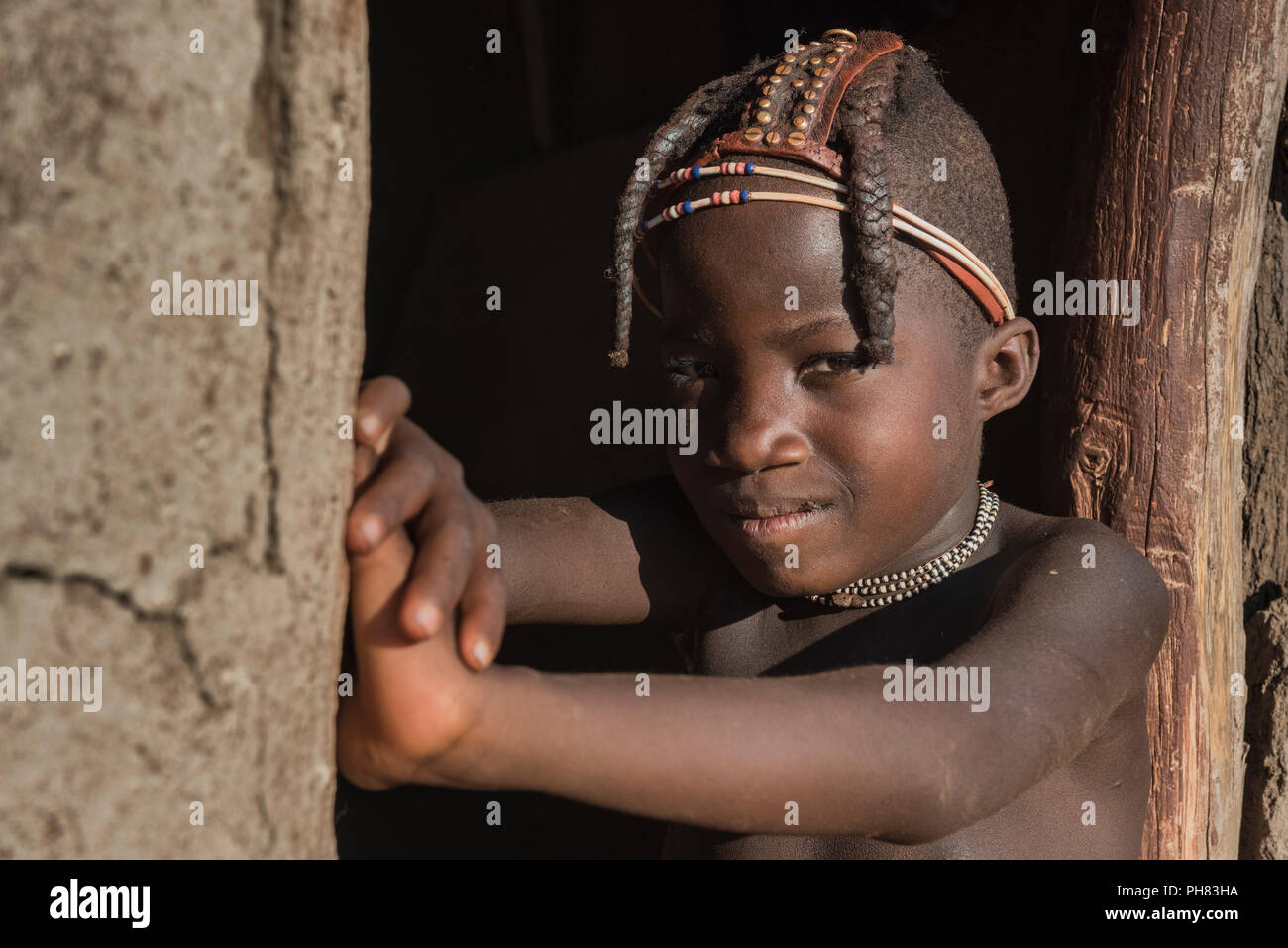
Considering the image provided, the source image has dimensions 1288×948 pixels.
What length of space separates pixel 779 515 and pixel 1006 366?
0.47 meters

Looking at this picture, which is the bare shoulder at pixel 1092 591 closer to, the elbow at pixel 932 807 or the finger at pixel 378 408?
the elbow at pixel 932 807

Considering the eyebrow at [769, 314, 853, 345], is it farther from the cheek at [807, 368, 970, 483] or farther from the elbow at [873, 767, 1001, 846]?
the elbow at [873, 767, 1001, 846]

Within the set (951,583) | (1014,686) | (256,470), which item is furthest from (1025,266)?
(256,470)

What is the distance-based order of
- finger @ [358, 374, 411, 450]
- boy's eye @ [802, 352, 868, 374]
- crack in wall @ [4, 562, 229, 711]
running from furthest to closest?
boy's eye @ [802, 352, 868, 374], finger @ [358, 374, 411, 450], crack in wall @ [4, 562, 229, 711]

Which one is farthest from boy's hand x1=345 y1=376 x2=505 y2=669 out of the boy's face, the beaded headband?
the beaded headband

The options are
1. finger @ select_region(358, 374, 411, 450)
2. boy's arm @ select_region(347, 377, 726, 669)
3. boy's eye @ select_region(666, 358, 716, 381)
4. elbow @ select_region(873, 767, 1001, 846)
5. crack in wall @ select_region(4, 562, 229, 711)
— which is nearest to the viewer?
crack in wall @ select_region(4, 562, 229, 711)

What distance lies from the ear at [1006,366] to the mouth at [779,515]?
1.09ft

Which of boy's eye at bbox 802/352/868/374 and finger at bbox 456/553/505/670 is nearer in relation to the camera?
finger at bbox 456/553/505/670

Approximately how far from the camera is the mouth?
5.27 feet

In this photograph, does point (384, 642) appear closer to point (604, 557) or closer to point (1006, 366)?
point (604, 557)

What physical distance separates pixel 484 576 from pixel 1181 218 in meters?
1.50

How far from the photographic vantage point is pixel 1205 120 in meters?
1.92

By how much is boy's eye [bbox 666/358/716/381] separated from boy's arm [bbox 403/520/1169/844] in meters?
0.55

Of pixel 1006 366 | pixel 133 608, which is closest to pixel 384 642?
pixel 133 608
